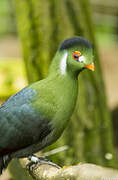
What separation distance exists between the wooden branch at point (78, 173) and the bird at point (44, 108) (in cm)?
18

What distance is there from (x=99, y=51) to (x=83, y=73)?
4818 millimetres

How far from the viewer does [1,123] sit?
2137 mm

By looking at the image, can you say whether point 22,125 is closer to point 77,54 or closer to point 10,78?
point 77,54

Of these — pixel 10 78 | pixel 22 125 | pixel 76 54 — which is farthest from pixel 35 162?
pixel 10 78

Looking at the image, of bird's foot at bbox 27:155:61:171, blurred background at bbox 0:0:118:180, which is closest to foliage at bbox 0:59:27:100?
blurred background at bbox 0:0:118:180

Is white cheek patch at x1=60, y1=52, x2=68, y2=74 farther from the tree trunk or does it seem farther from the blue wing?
the tree trunk

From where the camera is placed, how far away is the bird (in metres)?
2.09

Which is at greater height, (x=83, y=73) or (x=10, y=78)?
(x=10, y=78)

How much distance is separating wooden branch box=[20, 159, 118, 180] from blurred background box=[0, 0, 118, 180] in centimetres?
215

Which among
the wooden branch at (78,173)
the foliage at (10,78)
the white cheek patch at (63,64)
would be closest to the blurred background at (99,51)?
the foliage at (10,78)

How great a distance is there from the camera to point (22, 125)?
2.12 meters

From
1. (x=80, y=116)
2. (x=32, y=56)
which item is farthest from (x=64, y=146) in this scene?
(x=32, y=56)

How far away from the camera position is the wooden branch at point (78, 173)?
160 centimetres

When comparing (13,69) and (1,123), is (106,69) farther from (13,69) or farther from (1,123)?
(1,123)
